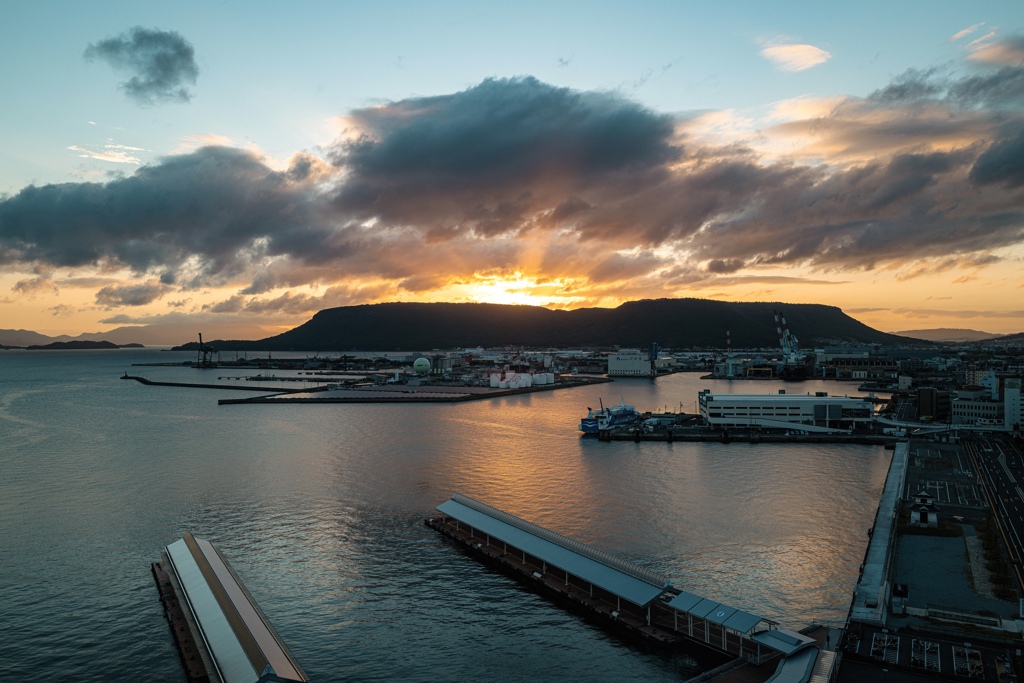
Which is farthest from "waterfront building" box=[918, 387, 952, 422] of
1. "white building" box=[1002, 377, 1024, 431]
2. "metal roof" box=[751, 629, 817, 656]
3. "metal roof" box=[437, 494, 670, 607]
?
"metal roof" box=[751, 629, 817, 656]

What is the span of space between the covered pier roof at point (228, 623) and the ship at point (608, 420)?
49.9ft

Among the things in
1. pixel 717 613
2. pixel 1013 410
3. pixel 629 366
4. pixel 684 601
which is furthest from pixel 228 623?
pixel 629 366

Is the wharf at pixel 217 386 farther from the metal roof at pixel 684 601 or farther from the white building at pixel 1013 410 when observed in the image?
the metal roof at pixel 684 601

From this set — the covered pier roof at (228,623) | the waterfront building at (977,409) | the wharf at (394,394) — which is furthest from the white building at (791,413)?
the covered pier roof at (228,623)

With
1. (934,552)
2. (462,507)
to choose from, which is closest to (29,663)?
(462,507)

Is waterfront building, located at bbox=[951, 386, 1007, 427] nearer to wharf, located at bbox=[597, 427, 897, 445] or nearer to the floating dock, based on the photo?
wharf, located at bbox=[597, 427, 897, 445]

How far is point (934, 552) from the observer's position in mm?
9461

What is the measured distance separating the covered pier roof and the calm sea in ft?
1.33

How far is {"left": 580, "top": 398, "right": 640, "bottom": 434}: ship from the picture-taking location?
2262 centimetres

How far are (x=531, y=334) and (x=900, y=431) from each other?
9650 cm

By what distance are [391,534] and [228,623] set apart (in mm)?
3975

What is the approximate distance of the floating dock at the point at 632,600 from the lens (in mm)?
6559

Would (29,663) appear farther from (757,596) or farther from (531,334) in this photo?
(531,334)

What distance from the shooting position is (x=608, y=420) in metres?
23.5
